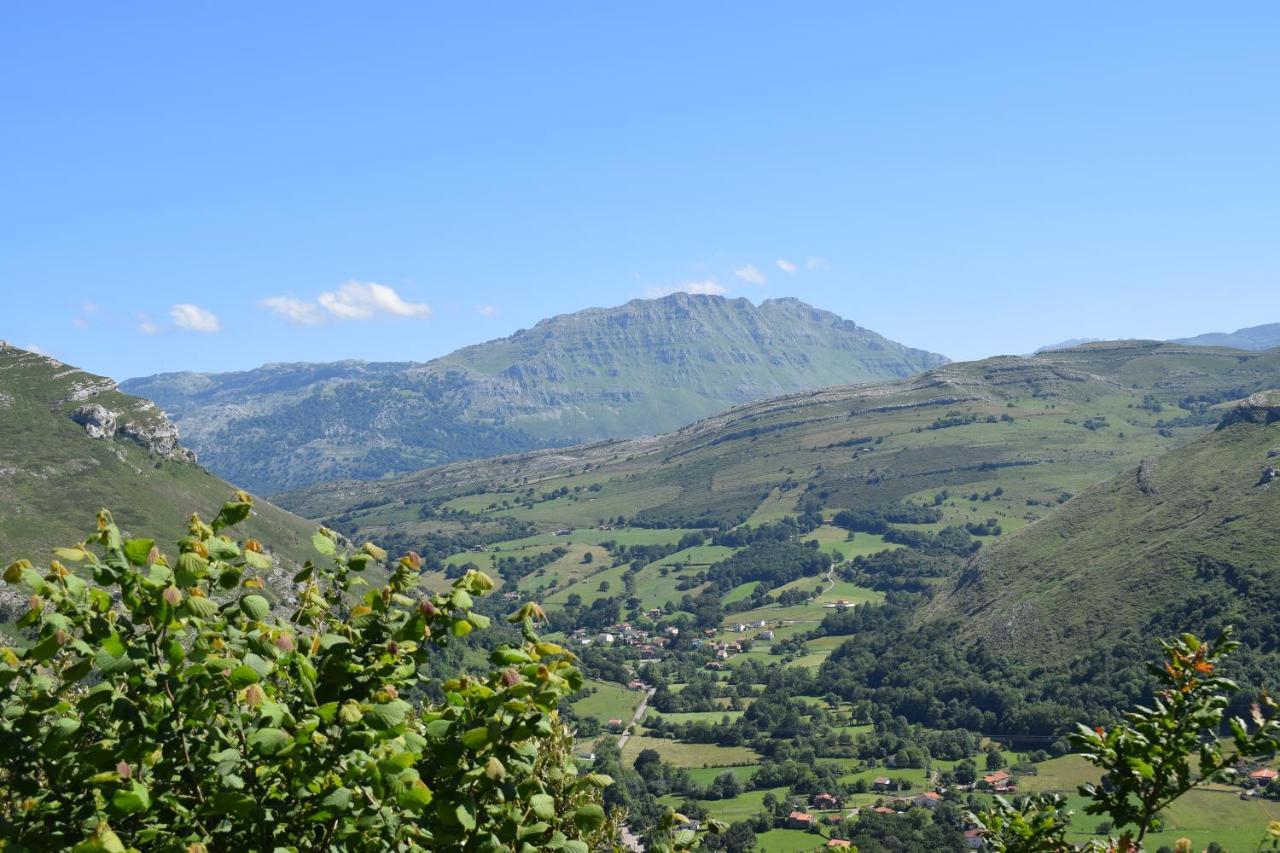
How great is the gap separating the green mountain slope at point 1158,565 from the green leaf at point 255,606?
163 metres

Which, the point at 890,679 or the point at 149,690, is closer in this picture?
the point at 149,690

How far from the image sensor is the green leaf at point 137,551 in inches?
260

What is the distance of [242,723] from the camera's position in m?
7.50

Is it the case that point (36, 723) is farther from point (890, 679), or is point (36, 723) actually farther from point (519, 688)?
point (890, 679)

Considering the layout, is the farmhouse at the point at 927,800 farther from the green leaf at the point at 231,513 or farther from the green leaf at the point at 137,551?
the green leaf at the point at 137,551

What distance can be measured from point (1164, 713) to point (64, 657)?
1049cm

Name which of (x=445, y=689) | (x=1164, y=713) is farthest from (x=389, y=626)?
(x=1164, y=713)

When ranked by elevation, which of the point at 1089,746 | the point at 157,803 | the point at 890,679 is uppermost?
the point at 157,803

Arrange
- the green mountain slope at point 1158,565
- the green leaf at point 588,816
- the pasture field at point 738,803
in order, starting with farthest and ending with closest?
the green mountain slope at point 1158,565 < the pasture field at point 738,803 < the green leaf at point 588,816

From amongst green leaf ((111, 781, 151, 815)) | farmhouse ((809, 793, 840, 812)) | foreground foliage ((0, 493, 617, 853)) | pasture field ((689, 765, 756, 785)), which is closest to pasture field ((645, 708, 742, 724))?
pasture field ((689, 765, 756, 785))

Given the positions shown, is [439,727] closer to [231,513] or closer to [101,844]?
[101,844]

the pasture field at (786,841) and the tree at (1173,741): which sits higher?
the tree at (1173,741)

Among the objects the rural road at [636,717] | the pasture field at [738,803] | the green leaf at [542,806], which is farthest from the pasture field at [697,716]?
the green leaf at [542,806]

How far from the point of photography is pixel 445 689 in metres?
8.10
